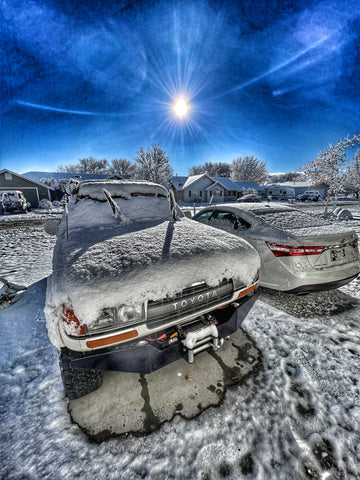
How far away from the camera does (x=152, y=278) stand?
1489 mm

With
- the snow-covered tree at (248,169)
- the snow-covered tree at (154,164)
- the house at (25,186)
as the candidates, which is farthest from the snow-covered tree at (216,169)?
the house at (25,186)

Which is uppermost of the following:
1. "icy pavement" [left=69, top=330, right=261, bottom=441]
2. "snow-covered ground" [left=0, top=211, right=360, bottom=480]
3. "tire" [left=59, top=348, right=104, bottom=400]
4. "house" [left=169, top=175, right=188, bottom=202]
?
"house" [left=169, top=175, right=188, bottom=202]

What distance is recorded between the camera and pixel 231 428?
4.99 ft

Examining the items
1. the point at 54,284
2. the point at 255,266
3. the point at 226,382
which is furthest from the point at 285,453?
the point at 54,284

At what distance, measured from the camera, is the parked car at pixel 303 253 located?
274 cm

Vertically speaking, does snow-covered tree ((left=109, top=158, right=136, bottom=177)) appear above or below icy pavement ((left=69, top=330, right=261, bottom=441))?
above

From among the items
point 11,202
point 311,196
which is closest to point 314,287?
point 11,202

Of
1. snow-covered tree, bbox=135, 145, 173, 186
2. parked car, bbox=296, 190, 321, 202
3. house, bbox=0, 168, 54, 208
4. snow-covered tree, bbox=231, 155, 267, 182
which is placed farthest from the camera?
snow-covered tree, bbox=231, 155, 267, 182

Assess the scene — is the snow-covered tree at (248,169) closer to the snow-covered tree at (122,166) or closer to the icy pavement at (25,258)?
the snow-covered tree at (122,166)

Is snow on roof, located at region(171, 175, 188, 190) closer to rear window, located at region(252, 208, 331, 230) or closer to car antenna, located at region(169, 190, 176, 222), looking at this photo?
rear window, located at region(252, 208, 331, 230)

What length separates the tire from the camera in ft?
5.24

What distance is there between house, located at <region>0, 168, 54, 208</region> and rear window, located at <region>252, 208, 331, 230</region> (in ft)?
102

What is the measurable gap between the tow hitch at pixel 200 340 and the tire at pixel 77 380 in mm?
793

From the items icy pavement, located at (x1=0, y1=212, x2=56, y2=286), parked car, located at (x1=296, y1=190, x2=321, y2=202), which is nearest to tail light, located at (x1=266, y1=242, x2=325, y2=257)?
icy pavement, located at (x1=0, y1=212, x2=56, y2=286)
